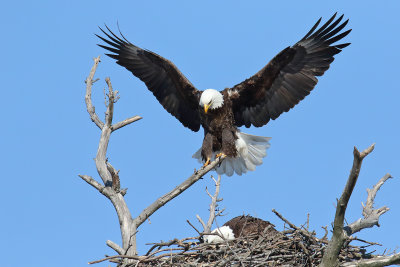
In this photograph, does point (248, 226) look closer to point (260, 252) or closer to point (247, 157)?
point (260, 252)

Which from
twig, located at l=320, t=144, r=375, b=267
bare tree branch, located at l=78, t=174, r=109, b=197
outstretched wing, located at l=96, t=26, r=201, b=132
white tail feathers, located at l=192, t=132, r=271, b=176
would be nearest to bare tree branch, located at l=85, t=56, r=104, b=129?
bare tree branch, located at l=78, t=174, r=109, b=197

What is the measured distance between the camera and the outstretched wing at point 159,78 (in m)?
8.26

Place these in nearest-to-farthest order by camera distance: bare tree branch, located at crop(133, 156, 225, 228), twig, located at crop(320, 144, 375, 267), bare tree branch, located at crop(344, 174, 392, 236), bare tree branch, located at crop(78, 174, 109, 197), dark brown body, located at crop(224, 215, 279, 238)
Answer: twig, located at crop(320, 144, 375, 267) < bare tree branch, located at crop(344, 174, 392, 236) < bare tree branch, located at crop(133, 156, 225, 228) < dark brown body, located at crop(224, 215, 279, 238) < bare tree branch, located at crop(78, 174, 109, 197)

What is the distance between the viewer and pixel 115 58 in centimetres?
844

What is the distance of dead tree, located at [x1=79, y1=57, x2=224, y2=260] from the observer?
5867 millimetres

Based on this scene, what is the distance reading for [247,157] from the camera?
27.1ft

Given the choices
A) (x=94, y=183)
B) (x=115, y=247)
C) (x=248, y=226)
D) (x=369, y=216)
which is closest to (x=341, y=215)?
(x=369, y=216)

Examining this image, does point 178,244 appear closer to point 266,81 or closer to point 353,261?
point 353,261

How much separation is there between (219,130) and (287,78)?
40.7 inches

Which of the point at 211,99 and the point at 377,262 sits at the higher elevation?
the point at 211,99

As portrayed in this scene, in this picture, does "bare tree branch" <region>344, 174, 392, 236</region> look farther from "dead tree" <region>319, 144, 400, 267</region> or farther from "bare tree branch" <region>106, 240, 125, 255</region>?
"bare tree branch" <region>106, 240, 125, 255</region>

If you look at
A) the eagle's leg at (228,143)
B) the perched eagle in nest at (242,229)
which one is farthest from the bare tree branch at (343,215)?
the eagle's leg at (228,143)

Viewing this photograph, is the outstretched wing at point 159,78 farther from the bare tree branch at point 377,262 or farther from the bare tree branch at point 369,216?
the bare tree branch at point 377,262

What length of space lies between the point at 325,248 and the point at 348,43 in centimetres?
306
